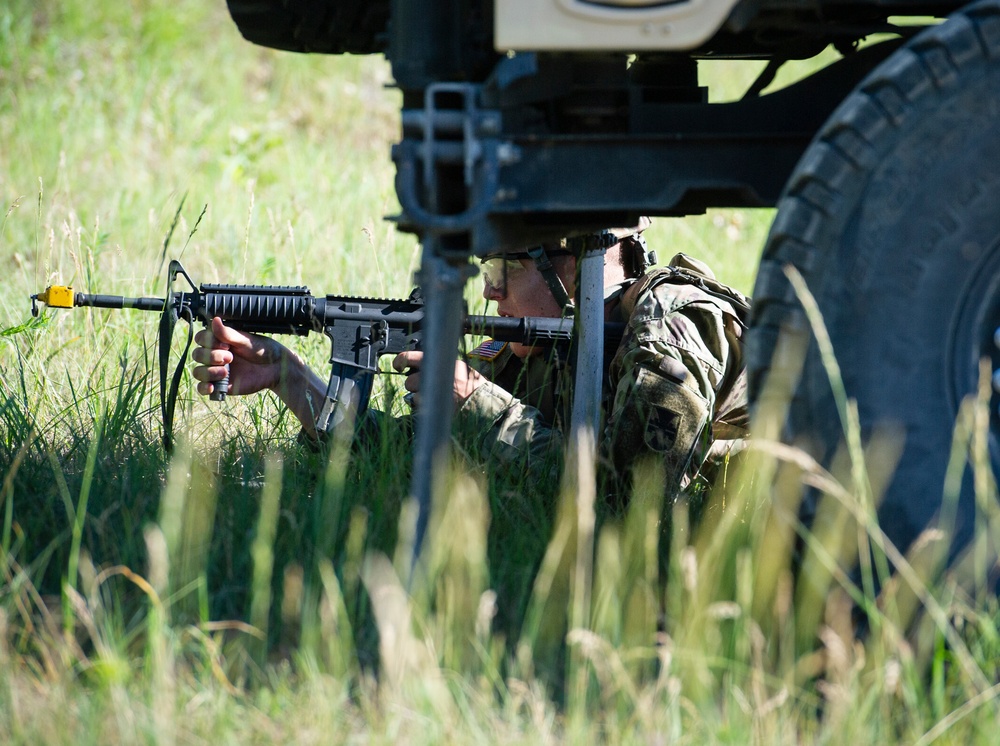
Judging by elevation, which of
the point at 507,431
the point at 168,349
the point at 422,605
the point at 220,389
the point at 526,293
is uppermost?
the point at 526,293

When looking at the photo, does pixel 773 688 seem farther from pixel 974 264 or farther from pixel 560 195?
pixel 560 195

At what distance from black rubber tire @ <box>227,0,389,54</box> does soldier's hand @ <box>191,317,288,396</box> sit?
898mm

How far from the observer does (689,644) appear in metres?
1.76

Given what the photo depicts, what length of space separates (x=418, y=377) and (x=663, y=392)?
730mm

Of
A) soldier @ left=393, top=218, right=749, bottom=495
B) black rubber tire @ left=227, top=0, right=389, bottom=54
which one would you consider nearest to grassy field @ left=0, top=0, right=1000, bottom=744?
soldier @ left=393, top=218, right=749, bottom=495

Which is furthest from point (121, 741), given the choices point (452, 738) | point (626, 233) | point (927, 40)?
point (626, 233)

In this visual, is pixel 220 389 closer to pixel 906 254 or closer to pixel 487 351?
pixel 487 351

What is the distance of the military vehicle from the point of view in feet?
5.71

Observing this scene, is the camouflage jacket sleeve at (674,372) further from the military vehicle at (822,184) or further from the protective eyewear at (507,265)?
the military vehicle at (822,184)

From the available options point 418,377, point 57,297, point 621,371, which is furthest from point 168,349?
point 621,371

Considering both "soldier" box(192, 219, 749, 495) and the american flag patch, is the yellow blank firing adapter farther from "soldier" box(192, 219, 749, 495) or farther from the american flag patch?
the american flag patch

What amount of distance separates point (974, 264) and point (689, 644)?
787 millimetres

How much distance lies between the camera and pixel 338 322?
331 centimetres

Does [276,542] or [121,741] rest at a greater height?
[276,542]
